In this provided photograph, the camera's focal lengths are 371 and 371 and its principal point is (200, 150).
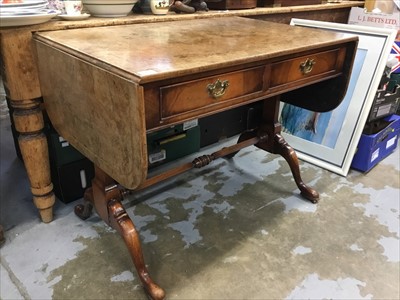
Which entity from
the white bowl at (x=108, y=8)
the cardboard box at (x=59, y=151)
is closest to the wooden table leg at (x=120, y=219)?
the cardboard box at (x=59, y=151)

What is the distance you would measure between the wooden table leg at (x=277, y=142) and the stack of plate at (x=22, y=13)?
40.3 inches

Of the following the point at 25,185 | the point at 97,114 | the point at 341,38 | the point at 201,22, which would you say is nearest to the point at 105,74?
the point at 97,114

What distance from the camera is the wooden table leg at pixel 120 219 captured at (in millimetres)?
1218

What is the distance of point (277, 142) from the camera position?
176 centimetres

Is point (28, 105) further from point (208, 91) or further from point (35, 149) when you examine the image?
point (208, 91)

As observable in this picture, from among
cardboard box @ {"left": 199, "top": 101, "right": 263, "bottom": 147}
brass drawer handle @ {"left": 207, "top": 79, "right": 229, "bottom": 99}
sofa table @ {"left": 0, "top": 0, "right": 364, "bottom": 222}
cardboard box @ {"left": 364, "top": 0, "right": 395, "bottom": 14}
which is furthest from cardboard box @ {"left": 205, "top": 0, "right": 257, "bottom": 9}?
cardboard box @ {"left": 364, "top": 0, "right": 395, "bottom": 14}

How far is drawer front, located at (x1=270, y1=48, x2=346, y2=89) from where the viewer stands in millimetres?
1189

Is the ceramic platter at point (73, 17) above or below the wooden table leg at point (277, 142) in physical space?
above

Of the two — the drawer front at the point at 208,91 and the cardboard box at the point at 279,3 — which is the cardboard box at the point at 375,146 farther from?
the drawer front at the point at 208,91

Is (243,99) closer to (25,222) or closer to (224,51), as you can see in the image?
(224,51)

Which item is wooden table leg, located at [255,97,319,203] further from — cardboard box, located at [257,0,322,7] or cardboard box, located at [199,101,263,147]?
cardboard box, located at [257,0,322,7]

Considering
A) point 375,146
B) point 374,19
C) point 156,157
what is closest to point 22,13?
point 156,157

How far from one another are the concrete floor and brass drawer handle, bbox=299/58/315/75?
0.68 meters

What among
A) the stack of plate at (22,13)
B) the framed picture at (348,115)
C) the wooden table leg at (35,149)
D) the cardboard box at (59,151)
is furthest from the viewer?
the framed picture at (348,115)
